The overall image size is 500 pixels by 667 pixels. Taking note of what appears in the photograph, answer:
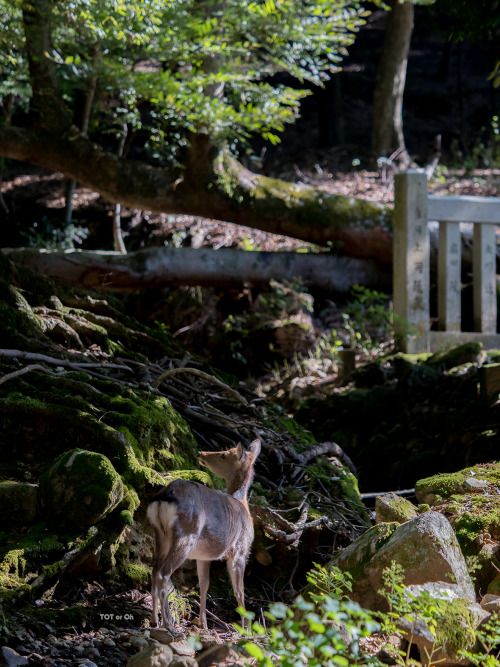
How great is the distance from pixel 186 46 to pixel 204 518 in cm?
805

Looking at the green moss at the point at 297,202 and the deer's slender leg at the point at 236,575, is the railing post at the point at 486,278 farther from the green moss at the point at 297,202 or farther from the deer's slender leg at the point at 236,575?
the deer's slender leg at the point at 236,575

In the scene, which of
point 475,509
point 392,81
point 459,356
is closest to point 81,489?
point 475,509

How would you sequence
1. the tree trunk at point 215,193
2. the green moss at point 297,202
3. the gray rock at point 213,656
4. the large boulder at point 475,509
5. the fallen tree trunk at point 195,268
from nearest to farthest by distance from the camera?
the gray rock at point 213,656 → the large boulder at point 475,509 → the fallen tree trunk at point 195,268 → the tree trunk at point 215,193 → the green moss at point 297,202

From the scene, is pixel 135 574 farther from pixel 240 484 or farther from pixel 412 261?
pixel 412 261

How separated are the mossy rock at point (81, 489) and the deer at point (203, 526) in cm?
36

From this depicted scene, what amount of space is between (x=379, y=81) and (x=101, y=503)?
50.9ft

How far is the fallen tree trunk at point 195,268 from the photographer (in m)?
10.4

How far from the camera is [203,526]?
10.8 feet

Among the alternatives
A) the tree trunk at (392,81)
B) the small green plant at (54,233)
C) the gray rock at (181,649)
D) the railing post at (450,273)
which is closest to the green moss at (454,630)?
the gray rock at (181,649)

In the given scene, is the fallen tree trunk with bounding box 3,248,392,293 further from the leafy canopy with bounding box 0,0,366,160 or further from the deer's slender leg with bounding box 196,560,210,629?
the deer's slender leg with bounding box 196,560,210,629

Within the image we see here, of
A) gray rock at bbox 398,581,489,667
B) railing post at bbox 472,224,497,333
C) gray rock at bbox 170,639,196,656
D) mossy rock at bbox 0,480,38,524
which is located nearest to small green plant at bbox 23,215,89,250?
railing post at bbox 472,224,497,333

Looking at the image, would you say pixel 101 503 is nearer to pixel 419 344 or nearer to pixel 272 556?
pixel 272 556

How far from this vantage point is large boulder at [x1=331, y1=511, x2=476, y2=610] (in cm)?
341

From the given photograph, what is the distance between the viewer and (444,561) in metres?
3.40
